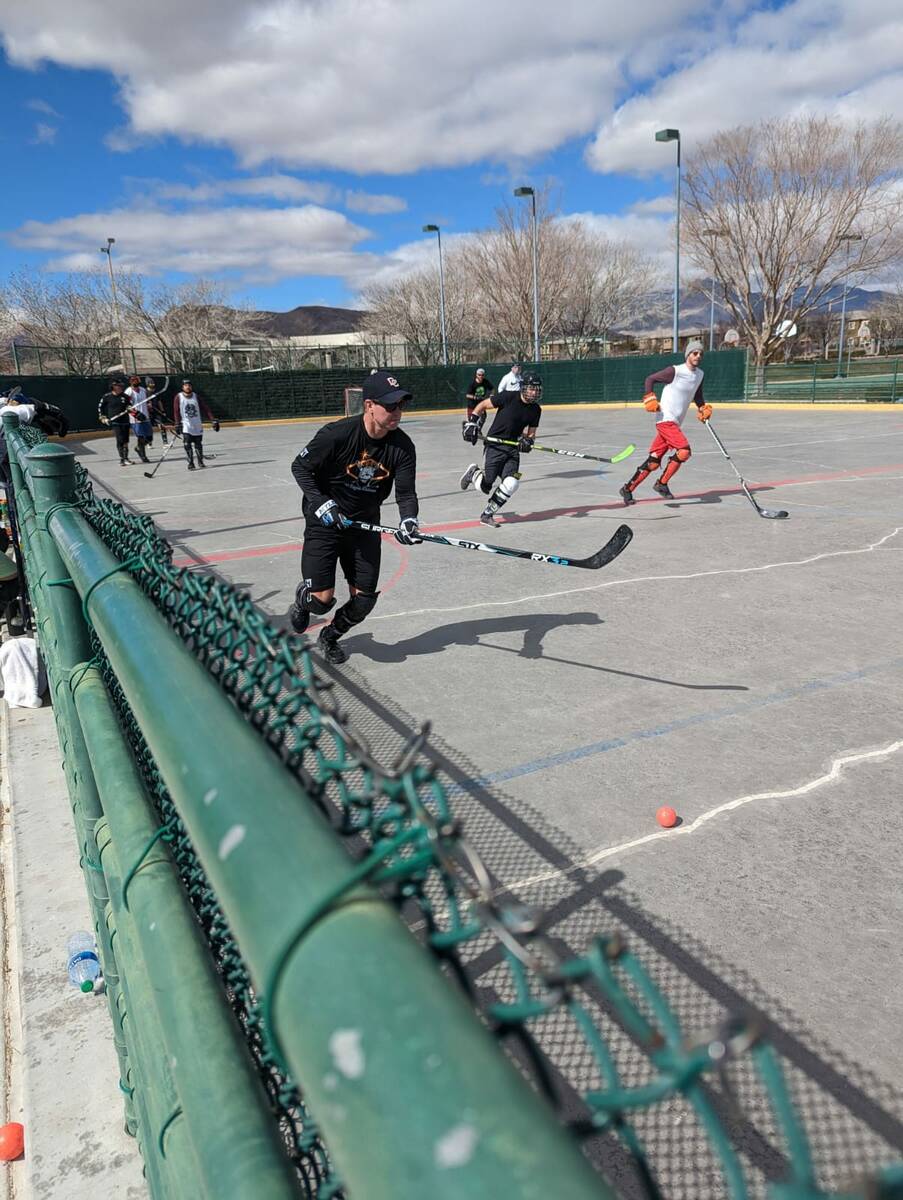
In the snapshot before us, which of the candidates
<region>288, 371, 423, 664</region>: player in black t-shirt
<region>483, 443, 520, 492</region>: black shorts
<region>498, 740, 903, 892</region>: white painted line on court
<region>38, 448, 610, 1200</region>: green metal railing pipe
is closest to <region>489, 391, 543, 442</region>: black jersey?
<region>483, 443, 520, 492</region>: black shorts

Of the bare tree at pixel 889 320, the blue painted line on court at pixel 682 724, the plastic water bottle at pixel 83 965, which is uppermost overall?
the bare tree at pixel 889 320

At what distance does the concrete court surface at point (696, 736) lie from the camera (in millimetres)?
2887

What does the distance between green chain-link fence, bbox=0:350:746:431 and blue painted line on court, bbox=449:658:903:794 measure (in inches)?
1095

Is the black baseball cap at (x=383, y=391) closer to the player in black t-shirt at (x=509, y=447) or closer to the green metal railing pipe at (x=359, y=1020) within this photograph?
the green metal railing pipe at (x=359, y=1020)

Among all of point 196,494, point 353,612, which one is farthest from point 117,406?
point 353,612

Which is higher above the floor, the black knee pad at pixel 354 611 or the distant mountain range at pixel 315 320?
the distant mountain range at pixel 315 320

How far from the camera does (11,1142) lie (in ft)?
8.84

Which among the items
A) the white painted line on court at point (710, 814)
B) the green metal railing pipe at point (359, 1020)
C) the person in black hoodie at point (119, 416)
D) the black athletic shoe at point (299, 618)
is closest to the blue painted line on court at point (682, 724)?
the white painted line on court at point (710, 814)

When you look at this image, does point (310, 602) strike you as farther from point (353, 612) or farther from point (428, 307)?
point (428, 307)

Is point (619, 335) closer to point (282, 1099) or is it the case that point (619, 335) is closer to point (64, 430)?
point (64, 430)

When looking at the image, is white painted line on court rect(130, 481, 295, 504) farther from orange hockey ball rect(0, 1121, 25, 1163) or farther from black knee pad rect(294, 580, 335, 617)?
orange hockey ball rect(0, 1121, 25, 1163)

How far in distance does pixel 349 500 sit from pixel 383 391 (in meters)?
0.84

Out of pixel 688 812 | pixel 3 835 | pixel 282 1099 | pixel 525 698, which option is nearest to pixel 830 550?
pixel 525 698

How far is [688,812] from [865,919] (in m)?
0.94
